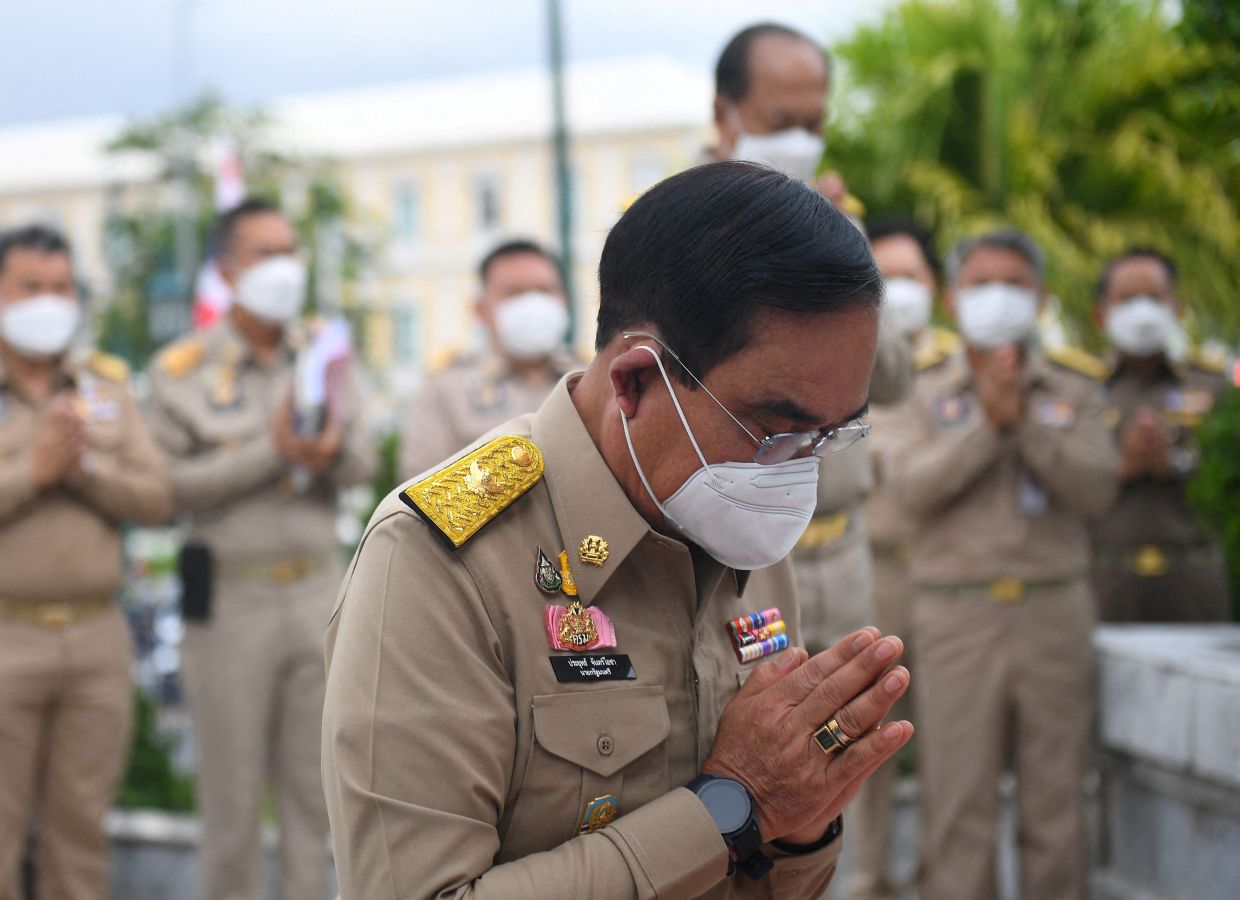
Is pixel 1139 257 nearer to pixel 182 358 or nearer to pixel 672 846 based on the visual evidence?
pixel 182 358

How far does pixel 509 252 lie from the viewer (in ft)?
17.9

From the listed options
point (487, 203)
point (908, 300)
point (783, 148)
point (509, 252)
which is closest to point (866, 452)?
point (783, 148)

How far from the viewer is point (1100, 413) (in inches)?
185

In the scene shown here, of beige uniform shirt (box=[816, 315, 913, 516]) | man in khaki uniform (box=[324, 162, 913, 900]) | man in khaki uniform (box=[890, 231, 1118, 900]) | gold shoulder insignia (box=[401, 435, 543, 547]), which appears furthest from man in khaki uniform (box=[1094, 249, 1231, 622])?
gold shoulder insignia (box=[401, 435, 543, 547])

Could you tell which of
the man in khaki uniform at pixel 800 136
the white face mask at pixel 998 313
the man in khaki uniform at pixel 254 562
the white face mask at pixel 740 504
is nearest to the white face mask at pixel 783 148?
the man in khaki uniform at pixel 800 136

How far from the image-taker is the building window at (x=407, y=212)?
38.1 meters

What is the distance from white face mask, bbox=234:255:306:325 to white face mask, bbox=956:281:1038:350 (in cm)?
238

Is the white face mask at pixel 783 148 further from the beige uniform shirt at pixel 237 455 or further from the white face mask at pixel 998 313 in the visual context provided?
the beige uniform shirt at pixel 237 455

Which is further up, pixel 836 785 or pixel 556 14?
pixel 556 14

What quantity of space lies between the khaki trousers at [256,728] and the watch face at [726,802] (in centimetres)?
333

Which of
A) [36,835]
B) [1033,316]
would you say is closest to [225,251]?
[36,835]

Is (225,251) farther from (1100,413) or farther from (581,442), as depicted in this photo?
(581,442)

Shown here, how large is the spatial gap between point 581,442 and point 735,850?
1.87ft

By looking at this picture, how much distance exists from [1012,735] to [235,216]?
3328mm
